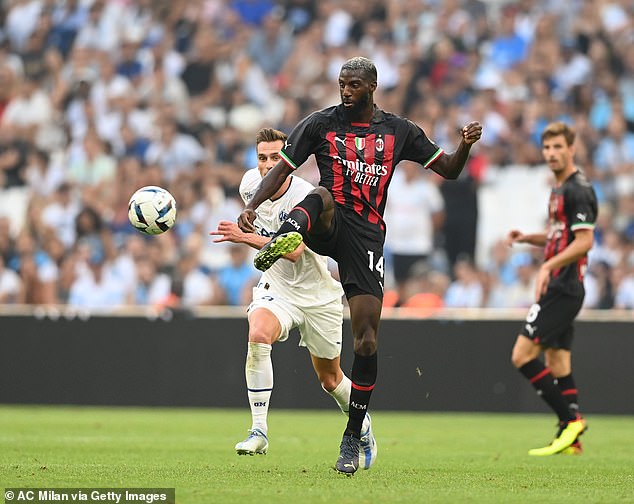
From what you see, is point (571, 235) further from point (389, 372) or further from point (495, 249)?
point (495, 249)

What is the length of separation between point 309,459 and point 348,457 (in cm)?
146

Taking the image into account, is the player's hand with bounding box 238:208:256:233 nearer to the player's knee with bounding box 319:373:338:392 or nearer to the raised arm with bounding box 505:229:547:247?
the player's knee with bounding box 319:373:338:392

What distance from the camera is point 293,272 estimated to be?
364 inches

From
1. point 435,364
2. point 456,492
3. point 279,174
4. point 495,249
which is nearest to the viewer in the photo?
point 456,492

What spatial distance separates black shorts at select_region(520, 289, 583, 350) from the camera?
10898mm

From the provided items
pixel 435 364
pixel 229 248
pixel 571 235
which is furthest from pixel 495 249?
pixel 571 235

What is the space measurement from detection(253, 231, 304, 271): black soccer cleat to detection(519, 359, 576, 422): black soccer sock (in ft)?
13.6

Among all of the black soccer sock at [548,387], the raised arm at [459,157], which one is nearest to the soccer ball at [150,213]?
the raised arm at [459,157]

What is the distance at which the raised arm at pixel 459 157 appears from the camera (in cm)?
786

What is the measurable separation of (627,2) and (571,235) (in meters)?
10.3

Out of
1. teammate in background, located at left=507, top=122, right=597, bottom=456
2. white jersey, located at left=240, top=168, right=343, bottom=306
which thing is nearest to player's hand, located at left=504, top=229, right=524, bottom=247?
teammate in background, located at left=507, top=122, right=597, bottom=456

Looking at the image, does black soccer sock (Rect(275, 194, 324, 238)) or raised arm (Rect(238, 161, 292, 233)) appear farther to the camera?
raised arm (Rect(238, 161, 292, 233))

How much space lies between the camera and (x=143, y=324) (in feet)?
52.7

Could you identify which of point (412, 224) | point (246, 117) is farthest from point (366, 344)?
point (246, 117)
